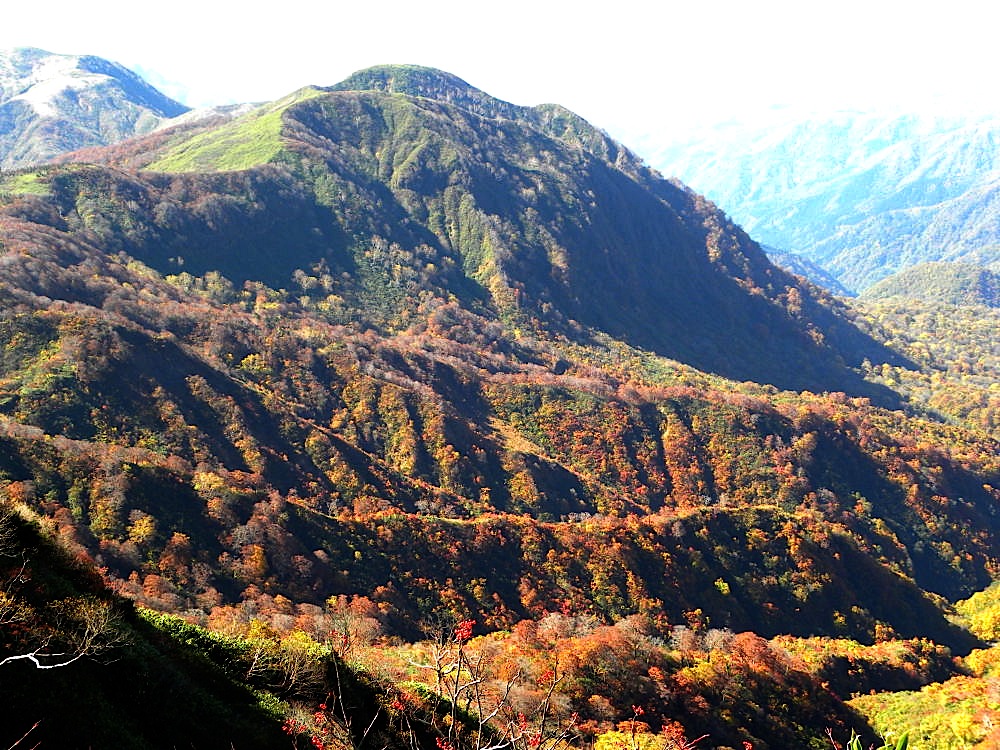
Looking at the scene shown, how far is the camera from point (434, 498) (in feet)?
326

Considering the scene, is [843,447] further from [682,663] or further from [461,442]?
[682,663]

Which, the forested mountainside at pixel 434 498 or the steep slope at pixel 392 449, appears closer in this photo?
the forested mountainside at pixel 434 498

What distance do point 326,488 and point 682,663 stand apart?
5460 centimetres

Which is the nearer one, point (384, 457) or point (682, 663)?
point (682, 663)

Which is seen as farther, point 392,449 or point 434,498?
point 392,449

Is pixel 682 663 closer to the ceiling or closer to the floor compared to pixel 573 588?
closer to the ceiling

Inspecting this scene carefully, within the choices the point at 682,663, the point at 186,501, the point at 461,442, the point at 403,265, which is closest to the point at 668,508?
the point at 461,442

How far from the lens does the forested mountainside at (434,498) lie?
51.0 metres

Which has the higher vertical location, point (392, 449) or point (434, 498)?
point (392, 449)

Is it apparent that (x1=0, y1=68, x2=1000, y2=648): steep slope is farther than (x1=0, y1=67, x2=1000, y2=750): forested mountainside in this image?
Yes

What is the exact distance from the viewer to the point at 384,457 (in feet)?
356

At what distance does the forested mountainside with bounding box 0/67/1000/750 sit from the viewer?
5103 centimetres

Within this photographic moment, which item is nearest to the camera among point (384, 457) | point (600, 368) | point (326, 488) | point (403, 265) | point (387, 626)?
point (387, 626)

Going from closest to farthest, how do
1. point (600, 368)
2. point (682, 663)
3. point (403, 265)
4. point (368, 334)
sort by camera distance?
point (682, 663) → point (368, 334) → point (600, 368) → point (403, 265)
